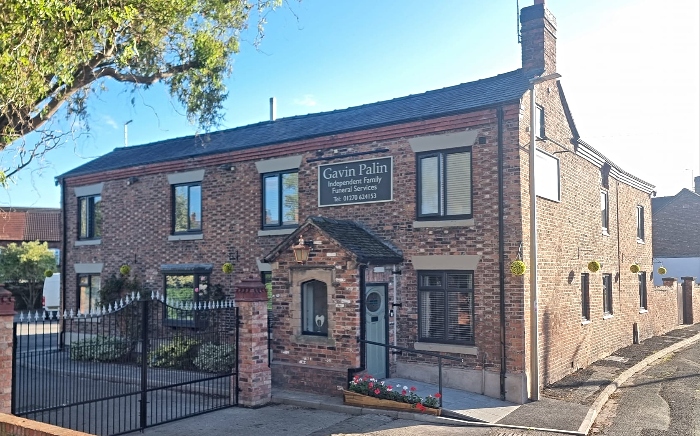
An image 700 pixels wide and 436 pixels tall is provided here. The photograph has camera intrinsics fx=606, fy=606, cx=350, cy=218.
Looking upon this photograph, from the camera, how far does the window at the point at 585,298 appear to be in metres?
16.9

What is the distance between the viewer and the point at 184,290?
18.7m

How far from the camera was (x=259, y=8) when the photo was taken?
1265 cm

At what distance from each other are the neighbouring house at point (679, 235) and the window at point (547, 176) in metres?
20.9

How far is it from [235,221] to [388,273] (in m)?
5.63

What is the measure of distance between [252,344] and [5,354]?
433 cm

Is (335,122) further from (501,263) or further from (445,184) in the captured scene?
(501,263)

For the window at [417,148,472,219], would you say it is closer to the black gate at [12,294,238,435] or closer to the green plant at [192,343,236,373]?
the black gate at [12,294,238,435]

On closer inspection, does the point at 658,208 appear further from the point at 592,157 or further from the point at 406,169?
the point at 406,169

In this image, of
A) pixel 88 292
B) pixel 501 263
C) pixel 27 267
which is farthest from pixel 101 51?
pixel 27 267

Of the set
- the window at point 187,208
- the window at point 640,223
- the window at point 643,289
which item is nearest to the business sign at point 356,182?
the window at point 187,208

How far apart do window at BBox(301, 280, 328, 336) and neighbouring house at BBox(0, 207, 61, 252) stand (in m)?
35.2

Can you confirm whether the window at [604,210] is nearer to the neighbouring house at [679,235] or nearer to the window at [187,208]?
the window at [187,208]

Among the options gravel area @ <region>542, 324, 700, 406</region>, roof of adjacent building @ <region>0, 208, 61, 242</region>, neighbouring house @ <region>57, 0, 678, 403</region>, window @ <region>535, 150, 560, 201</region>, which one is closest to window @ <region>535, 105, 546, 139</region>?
neighbouring house @ <region>57, 0, 678, 403</region>

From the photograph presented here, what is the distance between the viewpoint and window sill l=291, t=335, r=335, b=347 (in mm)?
13016
